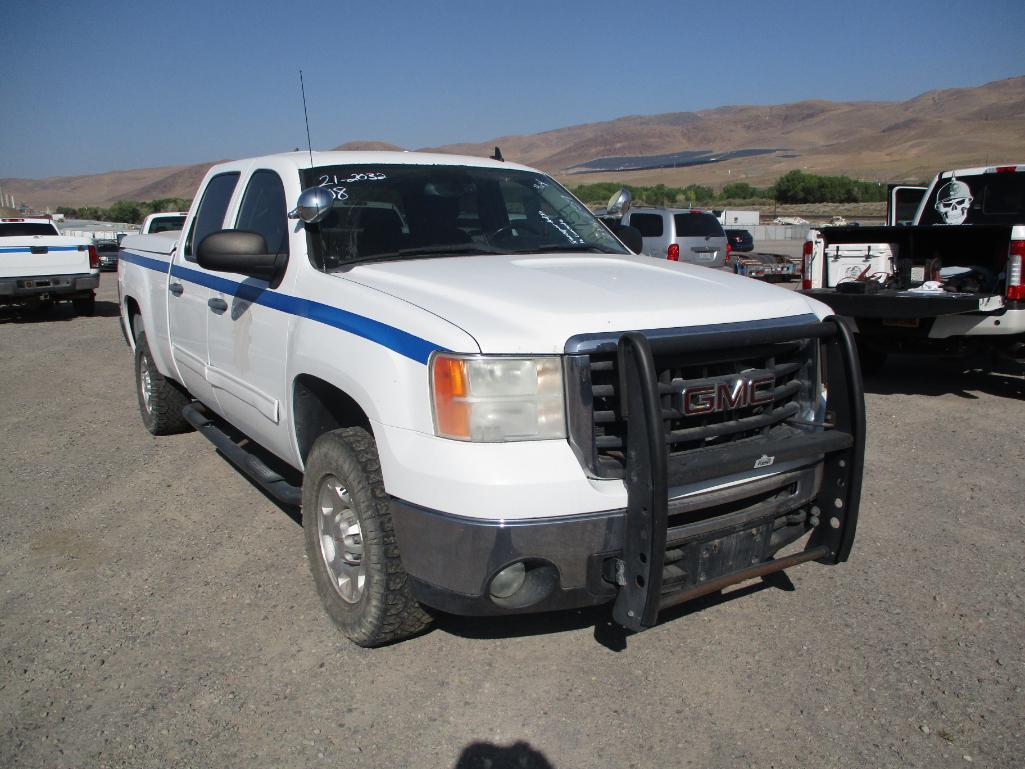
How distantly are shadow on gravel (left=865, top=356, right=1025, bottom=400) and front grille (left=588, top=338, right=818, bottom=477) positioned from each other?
5.27m

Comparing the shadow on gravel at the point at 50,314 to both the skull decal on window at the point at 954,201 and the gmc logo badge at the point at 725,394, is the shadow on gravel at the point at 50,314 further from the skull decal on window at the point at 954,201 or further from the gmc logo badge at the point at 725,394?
the gmc logo badge at the point at 725,394

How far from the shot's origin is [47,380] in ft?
30.0

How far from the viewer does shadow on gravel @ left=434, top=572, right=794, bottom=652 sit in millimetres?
3500

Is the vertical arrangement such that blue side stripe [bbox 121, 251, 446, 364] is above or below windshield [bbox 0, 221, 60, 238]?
below

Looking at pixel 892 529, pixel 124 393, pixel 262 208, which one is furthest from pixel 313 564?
pixel 124 393

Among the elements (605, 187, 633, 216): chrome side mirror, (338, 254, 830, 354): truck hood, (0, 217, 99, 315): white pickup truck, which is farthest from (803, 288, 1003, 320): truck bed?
(0, 217, 99, 315): white pickup truck

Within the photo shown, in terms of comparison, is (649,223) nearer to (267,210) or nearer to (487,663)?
(267,210)

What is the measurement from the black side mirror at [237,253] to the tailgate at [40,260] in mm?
12736

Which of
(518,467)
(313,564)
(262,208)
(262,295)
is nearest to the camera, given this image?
(518,467)

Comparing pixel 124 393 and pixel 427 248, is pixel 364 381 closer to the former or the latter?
pixel 427 248

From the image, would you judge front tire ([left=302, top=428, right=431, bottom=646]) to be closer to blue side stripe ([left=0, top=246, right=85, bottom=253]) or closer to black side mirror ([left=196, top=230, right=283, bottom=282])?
black side mirror ([left=196, top=230, right=283, bottom=282])

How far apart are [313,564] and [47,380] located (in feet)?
22.9

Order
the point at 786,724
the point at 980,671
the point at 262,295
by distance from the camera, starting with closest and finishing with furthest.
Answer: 1. the point at 786,724
2. the point at 980,671
3. the point at 262,295

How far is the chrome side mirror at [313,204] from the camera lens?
359 cm
